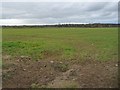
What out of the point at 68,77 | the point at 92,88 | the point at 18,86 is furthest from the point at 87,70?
the point at 18,86

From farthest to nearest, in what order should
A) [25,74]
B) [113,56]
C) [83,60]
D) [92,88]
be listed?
[113,56]
[83,60]
[25,74]
[92,88]

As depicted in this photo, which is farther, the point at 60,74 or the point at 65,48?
the point at 65,48

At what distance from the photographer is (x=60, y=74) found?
971cm

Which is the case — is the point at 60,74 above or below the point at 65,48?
below

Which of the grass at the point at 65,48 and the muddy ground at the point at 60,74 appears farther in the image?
the grass at the point at 65,48

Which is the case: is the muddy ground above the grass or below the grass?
below

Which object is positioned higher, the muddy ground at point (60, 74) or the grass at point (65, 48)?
the grass at point (65, 48)

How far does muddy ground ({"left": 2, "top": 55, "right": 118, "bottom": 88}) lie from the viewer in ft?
28.6

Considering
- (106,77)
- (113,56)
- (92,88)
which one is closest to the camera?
(92,88)

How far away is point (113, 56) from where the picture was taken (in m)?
12.8

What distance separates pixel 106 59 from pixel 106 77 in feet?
9.86

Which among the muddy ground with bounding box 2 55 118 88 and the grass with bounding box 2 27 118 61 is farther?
the grass with bounding box 2 27 118 61

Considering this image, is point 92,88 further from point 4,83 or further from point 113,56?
point 113,56

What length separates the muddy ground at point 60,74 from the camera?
28.6ft
